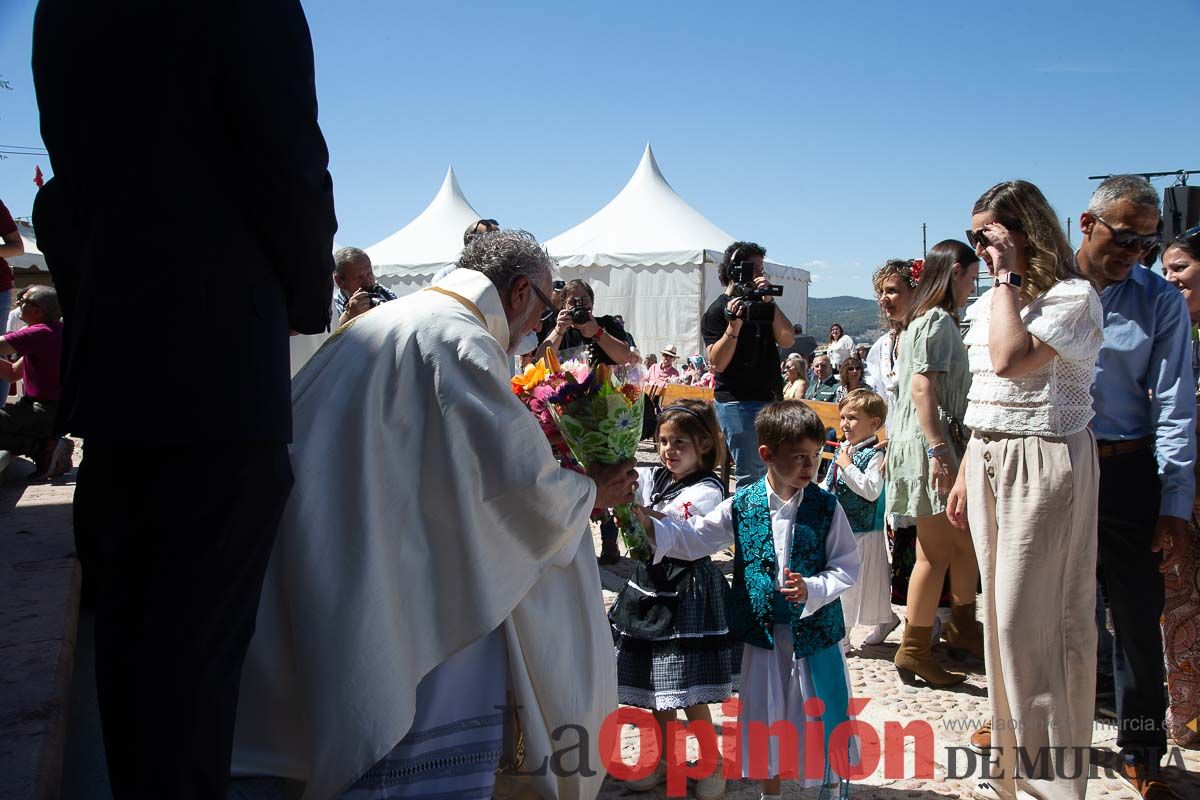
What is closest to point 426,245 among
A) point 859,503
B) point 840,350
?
point 840,350

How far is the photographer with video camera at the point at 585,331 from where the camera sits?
5.33 meters

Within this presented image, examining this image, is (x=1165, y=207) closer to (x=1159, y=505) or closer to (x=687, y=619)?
(x=1159, y=505)

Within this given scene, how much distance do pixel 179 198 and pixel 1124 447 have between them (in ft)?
10.6

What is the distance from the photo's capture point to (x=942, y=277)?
466 centimetres

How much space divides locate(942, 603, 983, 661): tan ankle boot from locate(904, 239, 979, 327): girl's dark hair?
1551 mm

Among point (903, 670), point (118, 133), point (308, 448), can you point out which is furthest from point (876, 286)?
point (118, 133)

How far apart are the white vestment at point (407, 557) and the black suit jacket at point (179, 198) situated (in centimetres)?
43

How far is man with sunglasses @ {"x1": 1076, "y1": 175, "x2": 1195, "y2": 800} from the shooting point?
3236 mm

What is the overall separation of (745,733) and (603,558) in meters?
3.51

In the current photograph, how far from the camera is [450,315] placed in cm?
248

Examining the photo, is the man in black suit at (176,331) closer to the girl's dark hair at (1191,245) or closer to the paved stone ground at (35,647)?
the paved stone ground at (35,647)

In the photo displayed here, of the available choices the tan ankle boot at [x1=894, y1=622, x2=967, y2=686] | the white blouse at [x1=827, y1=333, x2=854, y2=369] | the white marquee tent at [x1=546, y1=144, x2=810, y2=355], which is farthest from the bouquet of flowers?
the white marquee tent at [x1=546, y1=144, x2=810, y2=355]

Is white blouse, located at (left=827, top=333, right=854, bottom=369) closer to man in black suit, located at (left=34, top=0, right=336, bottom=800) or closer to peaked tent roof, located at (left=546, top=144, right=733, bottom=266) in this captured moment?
peaked tent roof, located at (left=546, top=144, right=733, bottom=266)

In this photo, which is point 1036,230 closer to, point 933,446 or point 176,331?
point 933,446
